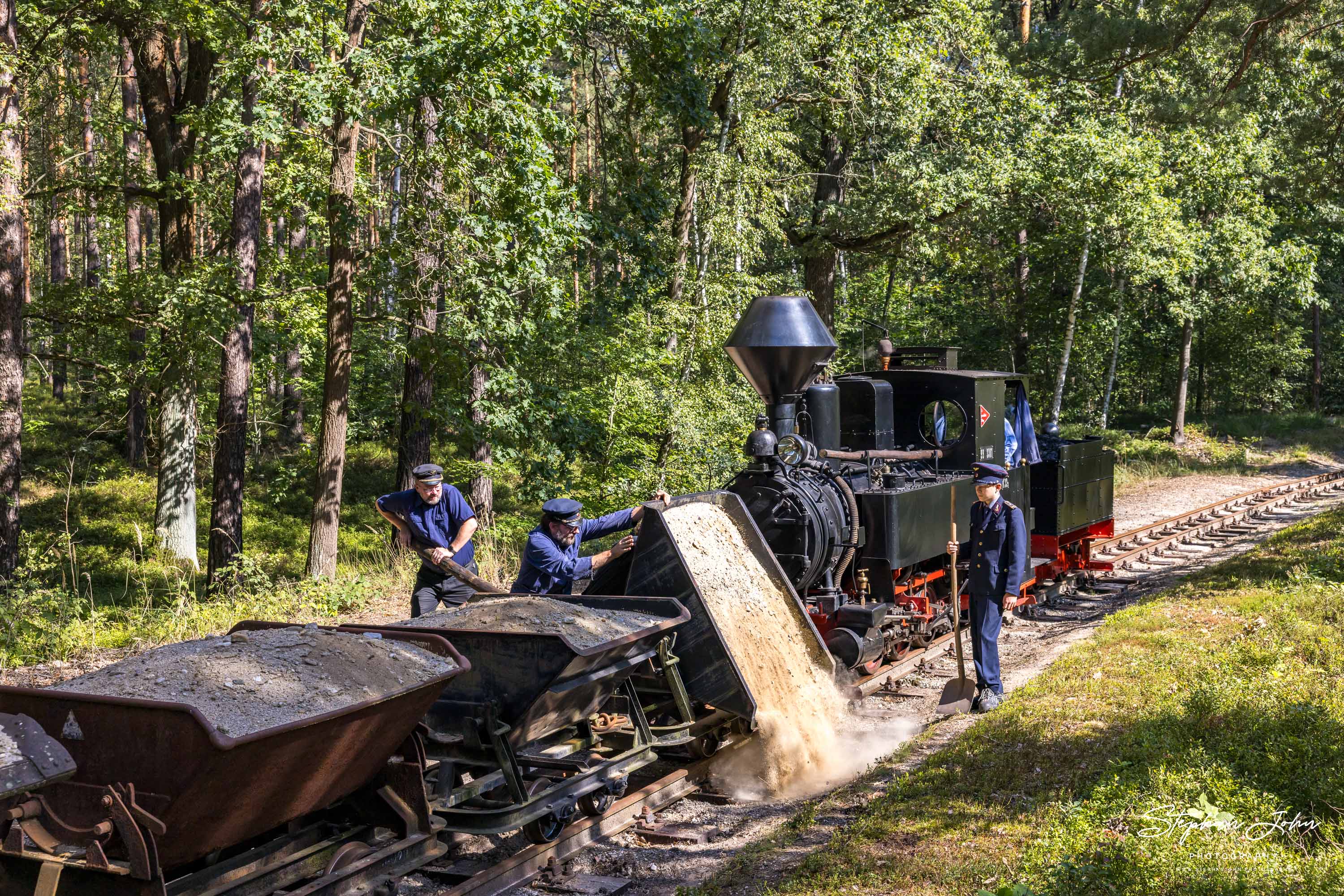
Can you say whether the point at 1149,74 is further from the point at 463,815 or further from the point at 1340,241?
the point at 463,815

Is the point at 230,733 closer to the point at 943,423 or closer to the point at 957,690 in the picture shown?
the point at 957,690

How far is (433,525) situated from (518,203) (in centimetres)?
509

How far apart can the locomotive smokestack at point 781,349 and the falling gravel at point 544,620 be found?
2.86m

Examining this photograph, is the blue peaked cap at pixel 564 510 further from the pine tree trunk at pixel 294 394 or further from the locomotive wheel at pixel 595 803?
the pine tree trunk at pixel 294 394

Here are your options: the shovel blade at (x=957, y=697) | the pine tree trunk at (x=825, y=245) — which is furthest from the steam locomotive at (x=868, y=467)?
the pine tree trunk at (x=825, y=245)

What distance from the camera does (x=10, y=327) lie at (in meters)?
12.4

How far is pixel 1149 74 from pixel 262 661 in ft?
70.4

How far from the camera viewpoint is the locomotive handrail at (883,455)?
29.6 feet

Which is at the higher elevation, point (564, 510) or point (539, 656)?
point (564, 510)

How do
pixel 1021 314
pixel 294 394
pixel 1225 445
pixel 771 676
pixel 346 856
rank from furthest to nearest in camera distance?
pixel 1225 445 < pixel 1021 314 < pixel 294 394 < pixel 771 676 < pixel 346 856

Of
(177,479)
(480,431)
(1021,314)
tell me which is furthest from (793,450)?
(1021,314)

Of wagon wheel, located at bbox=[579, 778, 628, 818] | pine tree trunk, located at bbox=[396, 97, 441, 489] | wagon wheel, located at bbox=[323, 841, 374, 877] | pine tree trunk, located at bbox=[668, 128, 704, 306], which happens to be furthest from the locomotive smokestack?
pine tree trunk, located at bbox=[668, 128, 704, 306]

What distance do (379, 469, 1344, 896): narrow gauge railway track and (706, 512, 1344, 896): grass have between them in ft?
4.33

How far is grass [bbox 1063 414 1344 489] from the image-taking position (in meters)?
25.9
